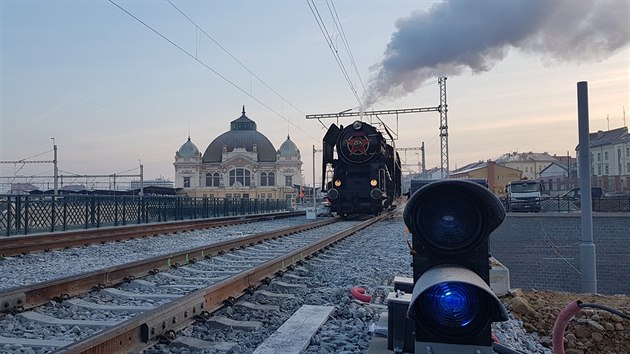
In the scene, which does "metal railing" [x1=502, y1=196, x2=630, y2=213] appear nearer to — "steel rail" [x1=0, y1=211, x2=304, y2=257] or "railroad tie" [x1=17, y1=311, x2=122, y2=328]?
"steel rail" [x1=0, y1=211, x2=304, y2=257]

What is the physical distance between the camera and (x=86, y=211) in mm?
17016

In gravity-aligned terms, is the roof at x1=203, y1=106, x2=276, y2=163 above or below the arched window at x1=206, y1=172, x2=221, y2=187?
above

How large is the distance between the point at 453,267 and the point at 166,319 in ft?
8.84

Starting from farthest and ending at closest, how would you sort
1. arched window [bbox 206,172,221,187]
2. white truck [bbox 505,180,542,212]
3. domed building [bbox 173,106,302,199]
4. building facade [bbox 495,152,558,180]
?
building facade [bbox 495,152,558,180], arched window [bbox 206,172,221,187], domed building [bbox 173,106,302,199], white truck [bbox 505,180,542,212]

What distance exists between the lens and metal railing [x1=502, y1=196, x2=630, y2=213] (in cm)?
2770

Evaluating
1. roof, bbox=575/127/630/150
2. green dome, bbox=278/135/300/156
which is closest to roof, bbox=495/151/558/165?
roof, bbox=575/127/630/150

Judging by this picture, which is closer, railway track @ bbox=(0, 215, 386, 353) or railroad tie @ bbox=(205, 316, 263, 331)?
railway track @ bbox=(0, 215, 386, 353)

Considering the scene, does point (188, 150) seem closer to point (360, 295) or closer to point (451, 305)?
point (360, 295)

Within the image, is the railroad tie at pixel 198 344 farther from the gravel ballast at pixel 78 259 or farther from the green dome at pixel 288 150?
the green dome at pixel 288 150

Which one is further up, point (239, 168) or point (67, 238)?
point (239, 168)

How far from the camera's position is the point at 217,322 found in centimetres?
471

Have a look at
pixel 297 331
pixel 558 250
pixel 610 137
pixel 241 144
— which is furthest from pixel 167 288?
pixel 241 144

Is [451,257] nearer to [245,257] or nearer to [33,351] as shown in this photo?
[33,351]

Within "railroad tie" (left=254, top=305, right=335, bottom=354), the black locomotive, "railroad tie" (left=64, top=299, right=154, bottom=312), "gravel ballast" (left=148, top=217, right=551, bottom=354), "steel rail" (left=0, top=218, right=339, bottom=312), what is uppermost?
the black locomotive
